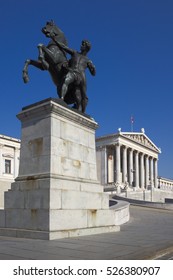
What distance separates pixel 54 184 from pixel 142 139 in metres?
89.7

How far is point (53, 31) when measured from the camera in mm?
12453

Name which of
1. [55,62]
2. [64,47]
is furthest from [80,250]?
[64,47]

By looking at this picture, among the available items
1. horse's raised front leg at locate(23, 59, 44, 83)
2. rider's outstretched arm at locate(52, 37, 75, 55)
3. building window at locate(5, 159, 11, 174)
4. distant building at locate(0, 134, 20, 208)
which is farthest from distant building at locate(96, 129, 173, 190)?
horse's raised front leg at locate(23, 59, 44, 83)

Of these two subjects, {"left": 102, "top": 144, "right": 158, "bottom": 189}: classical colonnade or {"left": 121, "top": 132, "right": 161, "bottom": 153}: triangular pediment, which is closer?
{"left": 102, "top": 144, "right": 158, "bottom": 189}: classical colonnade

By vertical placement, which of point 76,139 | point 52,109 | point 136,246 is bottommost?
point 136,246

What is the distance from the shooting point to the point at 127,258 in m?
6.55

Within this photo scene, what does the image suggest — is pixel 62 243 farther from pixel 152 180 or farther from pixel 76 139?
pixel 152 180

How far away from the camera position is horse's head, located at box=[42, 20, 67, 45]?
1229 cm

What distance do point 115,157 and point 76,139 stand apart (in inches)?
2973

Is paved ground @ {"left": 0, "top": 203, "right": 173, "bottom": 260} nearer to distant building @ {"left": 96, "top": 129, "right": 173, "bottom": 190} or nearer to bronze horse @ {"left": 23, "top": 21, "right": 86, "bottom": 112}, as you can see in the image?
bronze horse @ {"left": 23, "top": 21, "right": 86, "bottom": 112}

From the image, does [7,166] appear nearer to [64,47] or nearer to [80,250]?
[64,47]

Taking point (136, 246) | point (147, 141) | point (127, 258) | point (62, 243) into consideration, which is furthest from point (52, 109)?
point (147, 141)

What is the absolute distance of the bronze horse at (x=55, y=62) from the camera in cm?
1177

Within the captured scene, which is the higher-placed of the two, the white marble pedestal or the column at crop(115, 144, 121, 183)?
the column at crop(115, 144, 121, 183)
